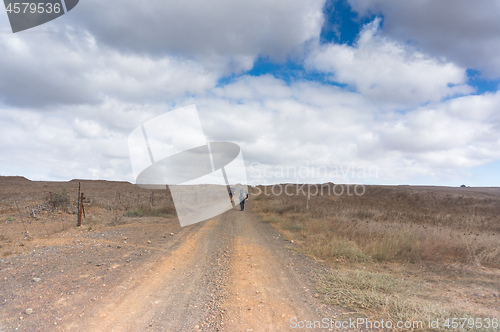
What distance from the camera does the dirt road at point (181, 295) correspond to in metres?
4.04

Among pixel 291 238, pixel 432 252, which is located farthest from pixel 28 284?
pixel 432 252

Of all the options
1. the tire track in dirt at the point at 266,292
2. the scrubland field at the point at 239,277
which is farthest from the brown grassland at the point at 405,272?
the tire track in dirt at the point at 266,292

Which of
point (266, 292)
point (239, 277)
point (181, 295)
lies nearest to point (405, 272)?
point (266, 292)

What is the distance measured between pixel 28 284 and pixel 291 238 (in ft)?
27.3

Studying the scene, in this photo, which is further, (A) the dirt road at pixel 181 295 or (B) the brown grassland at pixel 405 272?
(B) the brown grassland at pixel 405 272

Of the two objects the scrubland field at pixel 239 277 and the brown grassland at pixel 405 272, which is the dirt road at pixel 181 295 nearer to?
the scrubland field at pixel 239 277

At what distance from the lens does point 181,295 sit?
5.14 m

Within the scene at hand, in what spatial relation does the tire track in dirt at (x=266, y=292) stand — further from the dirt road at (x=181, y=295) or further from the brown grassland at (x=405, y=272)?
the brown grassland at (x=405, y=272)

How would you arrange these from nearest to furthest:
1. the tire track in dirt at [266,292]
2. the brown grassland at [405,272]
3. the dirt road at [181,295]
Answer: the dirt road at [181,295] → the tire track in dirt at [266,292] → the brown grassland at [405,272]

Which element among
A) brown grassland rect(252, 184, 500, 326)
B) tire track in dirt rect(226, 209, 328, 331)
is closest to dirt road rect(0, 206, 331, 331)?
tire track in dirt rect(226, 209, 328, 331)

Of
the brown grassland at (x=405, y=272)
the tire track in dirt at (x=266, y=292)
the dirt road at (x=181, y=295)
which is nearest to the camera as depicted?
the dirt road at (x=181, y=295)

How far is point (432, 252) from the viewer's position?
816 centimetres

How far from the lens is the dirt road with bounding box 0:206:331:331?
404 cm

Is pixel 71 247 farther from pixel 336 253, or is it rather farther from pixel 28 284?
pixel 336 253
